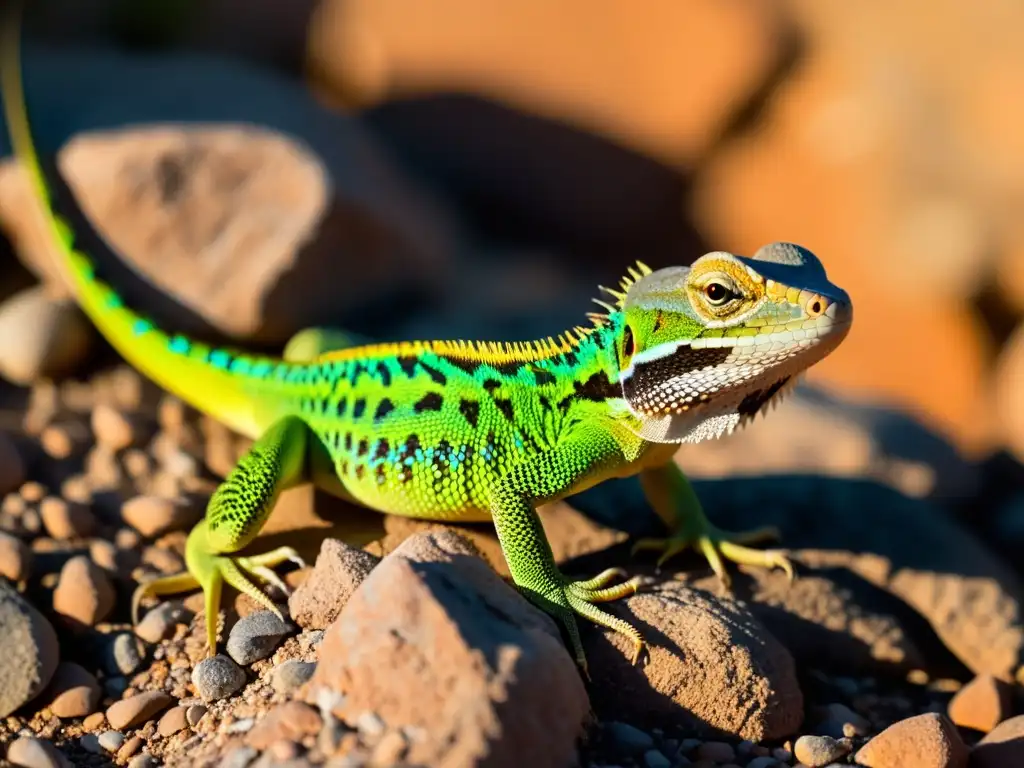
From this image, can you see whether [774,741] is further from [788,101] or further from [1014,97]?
[1014,97]

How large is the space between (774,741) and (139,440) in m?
4.31

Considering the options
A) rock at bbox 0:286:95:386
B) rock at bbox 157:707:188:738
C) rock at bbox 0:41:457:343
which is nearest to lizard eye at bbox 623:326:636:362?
rock at bbox 157:707:188:738

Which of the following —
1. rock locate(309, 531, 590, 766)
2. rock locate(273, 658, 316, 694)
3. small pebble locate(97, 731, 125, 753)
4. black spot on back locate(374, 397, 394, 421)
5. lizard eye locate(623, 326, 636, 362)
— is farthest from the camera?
black spot on back locate(374, 397, 394, 421)

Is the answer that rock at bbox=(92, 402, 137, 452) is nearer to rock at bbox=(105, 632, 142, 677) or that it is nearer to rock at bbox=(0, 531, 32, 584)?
rock at bbox=(0, 531, 32, 584)

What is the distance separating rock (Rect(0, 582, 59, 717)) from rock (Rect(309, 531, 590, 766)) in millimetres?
1620

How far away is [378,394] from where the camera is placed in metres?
5.37

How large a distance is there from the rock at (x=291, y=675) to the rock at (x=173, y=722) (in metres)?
0.47

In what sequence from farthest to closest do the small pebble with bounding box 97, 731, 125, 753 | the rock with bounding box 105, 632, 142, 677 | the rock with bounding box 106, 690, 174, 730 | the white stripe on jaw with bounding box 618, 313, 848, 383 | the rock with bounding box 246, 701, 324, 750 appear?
1. the rock with bounding box 105, 632, 142, 677
2. the rock with bounding box 106, 690, 174, 730
3. the small pebble with bounding box 97, 731, 125, 753
4. the white stripe on jaw with bounding box 618, 313, 848, 383
5. the rock with bounding box 246, 701, 324, 750

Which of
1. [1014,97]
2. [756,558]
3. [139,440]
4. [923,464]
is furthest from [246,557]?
[1014,97]

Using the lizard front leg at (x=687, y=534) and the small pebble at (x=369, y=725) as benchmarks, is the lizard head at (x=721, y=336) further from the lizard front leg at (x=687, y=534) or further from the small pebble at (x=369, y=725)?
the small pebble at (x=369, y=725)

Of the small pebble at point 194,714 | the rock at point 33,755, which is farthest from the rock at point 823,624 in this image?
the rock at point 33,755

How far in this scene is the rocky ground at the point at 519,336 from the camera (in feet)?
14.0

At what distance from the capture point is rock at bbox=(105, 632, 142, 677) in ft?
16.0

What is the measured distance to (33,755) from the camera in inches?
164
